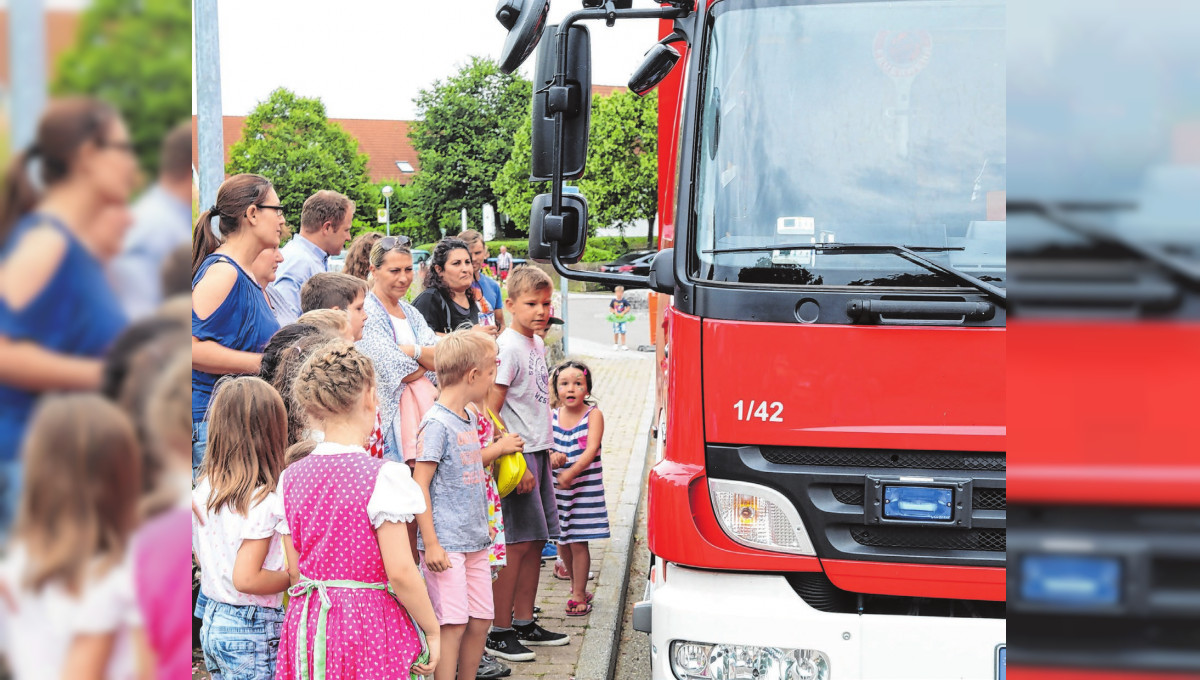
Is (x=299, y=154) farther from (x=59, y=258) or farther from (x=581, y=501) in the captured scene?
(x=59, y=258)

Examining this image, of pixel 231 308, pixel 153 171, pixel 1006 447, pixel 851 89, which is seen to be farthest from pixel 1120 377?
pixel 231 308

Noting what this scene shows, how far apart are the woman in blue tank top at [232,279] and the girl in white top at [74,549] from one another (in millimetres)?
3189

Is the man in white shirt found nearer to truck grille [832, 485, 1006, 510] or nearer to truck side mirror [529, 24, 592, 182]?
truck side mirror [529, 24, 592, 182]

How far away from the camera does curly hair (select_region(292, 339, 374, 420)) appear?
2998 mm

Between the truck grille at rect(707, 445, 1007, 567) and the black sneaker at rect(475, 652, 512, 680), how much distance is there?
1.88m

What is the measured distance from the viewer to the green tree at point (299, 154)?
63625 mm

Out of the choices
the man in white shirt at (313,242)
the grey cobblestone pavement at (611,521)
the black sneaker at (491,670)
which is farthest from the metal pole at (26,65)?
the man in white shirt at (313,242)

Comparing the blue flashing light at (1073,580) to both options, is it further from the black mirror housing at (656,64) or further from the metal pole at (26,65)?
the black mirror housing at (656,64)

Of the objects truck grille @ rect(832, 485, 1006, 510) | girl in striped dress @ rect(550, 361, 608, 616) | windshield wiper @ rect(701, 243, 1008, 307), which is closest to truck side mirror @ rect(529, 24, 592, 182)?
windshield wiper @ rect(701, 243, 1008, 307)

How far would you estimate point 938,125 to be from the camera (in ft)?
10.4

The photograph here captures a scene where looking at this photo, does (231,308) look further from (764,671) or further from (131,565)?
(131,565)

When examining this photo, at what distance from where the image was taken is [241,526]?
119 inches

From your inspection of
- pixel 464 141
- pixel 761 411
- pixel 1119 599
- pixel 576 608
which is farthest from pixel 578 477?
pixel 464 141

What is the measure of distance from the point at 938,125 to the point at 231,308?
8.15 feet
